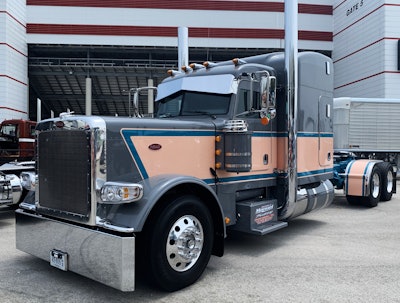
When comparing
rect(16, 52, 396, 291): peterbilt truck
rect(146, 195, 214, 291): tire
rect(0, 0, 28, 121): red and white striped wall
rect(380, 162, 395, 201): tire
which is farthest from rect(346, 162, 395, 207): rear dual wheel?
rect(0, 0, 28, 121): red and white striped wall

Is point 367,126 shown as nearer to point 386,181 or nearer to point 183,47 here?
point 386,181

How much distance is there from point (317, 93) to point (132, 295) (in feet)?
15.2

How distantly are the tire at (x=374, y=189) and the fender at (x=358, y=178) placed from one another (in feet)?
0.49

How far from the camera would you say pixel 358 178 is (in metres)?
9.22

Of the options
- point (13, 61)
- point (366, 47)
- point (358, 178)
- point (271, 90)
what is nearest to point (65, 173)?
point (271, 90)

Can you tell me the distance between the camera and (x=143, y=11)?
88.3 ft

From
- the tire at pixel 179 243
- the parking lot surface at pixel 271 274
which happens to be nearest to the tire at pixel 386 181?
the parking lot surface at pixel 271 274

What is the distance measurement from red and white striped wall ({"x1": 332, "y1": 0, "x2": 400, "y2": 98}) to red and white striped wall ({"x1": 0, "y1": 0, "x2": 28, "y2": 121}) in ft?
71.6

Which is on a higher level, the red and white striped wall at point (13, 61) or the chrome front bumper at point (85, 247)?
the red and white striped wall at point (13, 61)

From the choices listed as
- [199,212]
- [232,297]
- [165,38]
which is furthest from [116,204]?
[165,38]

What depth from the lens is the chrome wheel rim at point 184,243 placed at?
3.91 metres

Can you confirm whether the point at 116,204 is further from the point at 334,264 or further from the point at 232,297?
the point at 334,264

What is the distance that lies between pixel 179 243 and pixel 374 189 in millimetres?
7281

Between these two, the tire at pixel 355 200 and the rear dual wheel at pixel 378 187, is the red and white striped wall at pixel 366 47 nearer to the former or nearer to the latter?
the rear dual wheel at pixel 378 187
